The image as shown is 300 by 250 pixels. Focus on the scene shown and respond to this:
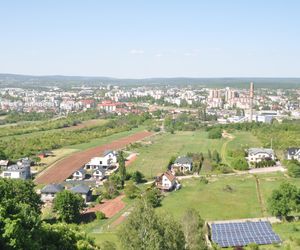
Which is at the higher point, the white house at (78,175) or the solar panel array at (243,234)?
the solar panel array at (243,234)

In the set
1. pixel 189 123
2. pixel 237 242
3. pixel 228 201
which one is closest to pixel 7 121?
pixel 189 123

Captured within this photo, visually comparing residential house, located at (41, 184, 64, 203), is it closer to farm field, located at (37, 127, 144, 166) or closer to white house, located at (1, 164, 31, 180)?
white house, located at (1, 164, 31, 180)

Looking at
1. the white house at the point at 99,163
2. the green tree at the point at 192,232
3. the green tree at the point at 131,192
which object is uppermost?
the green tree at the point at 192,232

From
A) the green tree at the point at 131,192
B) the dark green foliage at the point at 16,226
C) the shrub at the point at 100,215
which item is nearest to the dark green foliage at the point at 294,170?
the green tree at the point at 131,192

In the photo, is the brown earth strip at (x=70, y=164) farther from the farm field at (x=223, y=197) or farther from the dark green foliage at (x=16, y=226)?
the dark green foliage at (x=16, y=226)

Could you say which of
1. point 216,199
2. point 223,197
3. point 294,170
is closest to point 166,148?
point 294,170

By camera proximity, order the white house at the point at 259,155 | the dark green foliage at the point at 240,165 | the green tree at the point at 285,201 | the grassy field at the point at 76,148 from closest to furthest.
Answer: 1. the green tree at the point at 285,201
2. the dark green foliage at the point at 240,165
3. the white house at the point at 259,155
4. the grassy field at the point at 76,148

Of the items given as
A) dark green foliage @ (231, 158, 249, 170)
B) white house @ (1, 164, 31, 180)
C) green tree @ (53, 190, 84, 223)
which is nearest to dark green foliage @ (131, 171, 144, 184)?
white house @ (1, 164, 31, 180)

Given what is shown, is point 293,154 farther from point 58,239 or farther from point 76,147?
point 58,239
